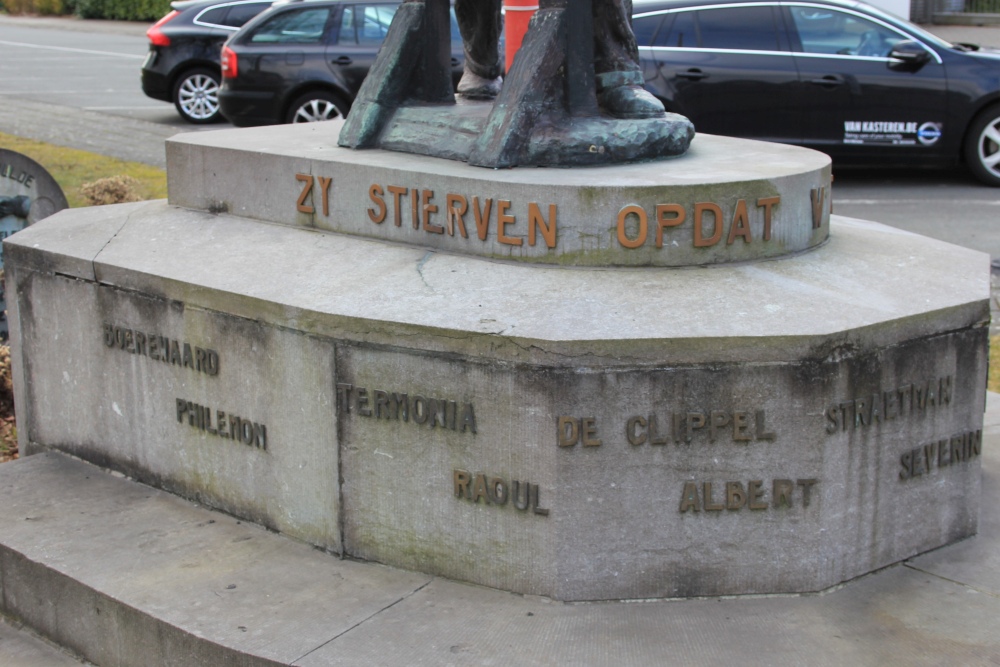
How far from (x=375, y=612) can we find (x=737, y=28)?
8245 millimetres

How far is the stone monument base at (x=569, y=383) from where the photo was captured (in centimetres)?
362

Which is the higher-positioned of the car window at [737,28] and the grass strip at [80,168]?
the car window at [737,28]

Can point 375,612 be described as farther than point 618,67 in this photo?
No

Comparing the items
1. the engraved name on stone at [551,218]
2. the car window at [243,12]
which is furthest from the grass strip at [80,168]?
the engraved name on stone at [551,218]

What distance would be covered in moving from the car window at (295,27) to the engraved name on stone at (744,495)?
9346 mm

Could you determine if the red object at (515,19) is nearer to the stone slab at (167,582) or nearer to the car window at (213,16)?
the stone slab at (167,582)

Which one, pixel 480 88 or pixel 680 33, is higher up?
pixel 680 33

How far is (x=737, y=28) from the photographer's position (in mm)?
10844

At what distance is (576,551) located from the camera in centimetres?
371

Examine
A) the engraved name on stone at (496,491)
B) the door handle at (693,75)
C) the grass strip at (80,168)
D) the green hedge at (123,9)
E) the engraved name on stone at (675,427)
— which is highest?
the green hedge at (123,9)

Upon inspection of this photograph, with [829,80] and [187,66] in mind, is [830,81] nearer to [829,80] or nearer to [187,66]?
[829,80]

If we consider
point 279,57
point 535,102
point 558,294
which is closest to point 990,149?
point 279,57

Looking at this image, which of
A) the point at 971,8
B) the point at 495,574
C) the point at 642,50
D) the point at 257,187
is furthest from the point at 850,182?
the point at 971,8

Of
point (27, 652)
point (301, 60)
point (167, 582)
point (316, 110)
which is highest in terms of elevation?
point (301, 60)
